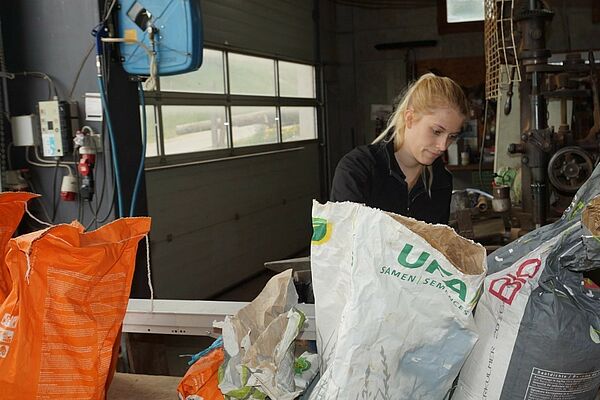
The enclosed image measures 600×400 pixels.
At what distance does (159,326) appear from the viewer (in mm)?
1367

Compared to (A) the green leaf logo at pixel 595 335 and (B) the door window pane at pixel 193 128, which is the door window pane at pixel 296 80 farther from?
(A) the green leaf logo at pixel 595 335

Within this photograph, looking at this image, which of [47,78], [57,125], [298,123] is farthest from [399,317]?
[298,123]

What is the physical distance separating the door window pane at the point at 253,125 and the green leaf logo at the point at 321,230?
4.46 m

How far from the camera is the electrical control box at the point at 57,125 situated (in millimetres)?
2904

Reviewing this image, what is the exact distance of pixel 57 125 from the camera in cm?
291

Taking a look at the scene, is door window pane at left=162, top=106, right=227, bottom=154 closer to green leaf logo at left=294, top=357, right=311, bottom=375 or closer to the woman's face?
the woman's face

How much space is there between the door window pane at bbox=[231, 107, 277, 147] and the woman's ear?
350cm

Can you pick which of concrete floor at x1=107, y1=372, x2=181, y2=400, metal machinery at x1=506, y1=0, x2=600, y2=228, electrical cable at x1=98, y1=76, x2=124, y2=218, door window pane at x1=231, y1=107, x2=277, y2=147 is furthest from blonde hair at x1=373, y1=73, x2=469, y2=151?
door window pane at x1=231, y1=107, x2=277, y2=147

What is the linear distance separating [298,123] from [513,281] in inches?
239

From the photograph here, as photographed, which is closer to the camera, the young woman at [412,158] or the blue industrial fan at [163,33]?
the young woman at [412,158]

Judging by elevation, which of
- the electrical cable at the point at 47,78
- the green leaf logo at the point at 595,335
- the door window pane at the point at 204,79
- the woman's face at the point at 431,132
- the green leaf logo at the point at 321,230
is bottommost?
the green leaf logo at the point at 595,335

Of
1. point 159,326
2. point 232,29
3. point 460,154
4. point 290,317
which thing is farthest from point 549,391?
point 460,154

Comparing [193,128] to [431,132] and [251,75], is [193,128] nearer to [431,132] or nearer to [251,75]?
[251,75]

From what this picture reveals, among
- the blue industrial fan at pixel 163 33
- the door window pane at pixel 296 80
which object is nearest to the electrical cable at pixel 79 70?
the blue industrial fan at pixel 163 33
